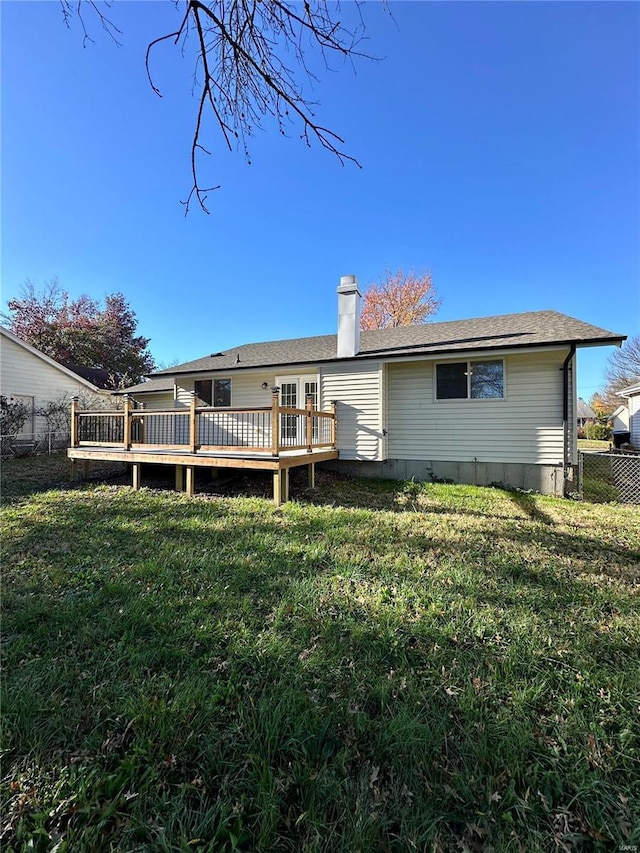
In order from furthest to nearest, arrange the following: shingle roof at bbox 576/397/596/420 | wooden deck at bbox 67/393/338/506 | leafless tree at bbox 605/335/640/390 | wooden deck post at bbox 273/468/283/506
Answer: shingle roof at bbox 576/397/596/420 → leafless tree at bbox 605/335/640/390 → wooden deck at bbox 67/393/338/506 → wooden deck post at bbox 273/468/283/506

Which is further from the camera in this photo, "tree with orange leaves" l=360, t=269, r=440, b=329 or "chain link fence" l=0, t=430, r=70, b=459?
"tree with orange leaves" l=360, t=269, r=440, b=329

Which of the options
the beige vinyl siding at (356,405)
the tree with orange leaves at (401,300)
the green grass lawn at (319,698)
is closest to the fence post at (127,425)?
the green grass lawn at (319,698)

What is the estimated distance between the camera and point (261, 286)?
55.6ft

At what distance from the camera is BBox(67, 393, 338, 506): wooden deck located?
7039mm

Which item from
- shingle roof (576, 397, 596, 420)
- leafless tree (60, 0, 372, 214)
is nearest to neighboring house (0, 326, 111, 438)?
leafless tree (60, 0, 372, 214)

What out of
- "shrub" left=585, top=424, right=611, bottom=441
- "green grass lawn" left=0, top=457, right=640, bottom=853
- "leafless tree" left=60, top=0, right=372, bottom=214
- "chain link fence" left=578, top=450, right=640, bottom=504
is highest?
"leafless tree" left=60, top=0, right=372, bottom=214

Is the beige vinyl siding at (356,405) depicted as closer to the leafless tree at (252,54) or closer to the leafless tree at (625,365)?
the leafless tree at (252,54)

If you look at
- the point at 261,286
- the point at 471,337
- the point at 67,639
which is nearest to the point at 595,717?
the point at 67,639

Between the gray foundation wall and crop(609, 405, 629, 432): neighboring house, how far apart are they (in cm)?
2242

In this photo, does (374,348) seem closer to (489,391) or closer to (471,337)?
(471,337)

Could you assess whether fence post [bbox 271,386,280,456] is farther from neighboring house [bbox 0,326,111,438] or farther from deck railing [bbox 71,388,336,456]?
neighboring house [bbox 0,326,111,438]

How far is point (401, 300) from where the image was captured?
23.4m

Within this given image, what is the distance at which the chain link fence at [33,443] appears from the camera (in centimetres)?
1307

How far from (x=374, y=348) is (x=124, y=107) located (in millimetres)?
7334
